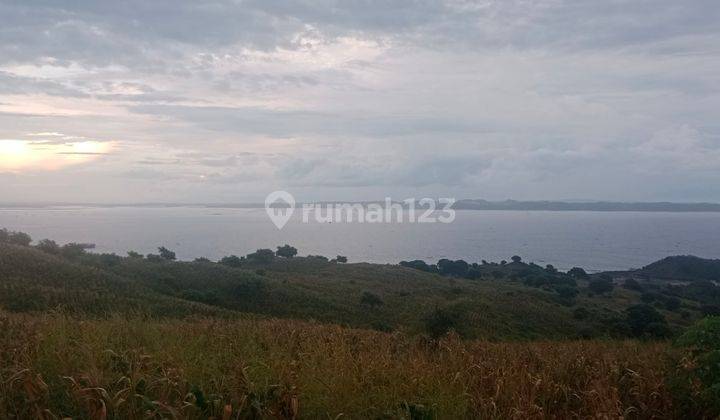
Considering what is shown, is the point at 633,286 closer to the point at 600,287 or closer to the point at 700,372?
the point at 600,287

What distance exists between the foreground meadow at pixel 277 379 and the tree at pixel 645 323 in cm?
2311

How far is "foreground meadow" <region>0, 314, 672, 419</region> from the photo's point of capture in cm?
432

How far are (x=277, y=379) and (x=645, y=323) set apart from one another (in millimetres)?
28394

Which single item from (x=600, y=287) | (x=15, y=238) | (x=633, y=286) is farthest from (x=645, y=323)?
(x=15, y=238)

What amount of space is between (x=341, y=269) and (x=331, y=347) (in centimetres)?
A: 4490

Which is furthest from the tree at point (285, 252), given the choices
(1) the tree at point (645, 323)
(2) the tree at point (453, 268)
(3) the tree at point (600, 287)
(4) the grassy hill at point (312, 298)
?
(1) the tree at point (645, 323)

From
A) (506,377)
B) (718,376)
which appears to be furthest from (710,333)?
(506,377)

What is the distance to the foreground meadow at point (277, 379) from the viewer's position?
14.2 ft

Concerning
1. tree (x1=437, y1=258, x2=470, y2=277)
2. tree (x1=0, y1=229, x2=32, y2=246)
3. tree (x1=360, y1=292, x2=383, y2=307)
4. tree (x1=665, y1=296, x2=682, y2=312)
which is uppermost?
tree (x1=0, y1=229, x2=32, y2=246)

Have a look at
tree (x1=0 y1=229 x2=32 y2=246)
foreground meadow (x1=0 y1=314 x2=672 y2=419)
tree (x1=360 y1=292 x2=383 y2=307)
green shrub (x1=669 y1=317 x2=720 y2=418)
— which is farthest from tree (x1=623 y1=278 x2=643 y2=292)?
green shrub (x1=669 y1=317 x2=720 y2=418)

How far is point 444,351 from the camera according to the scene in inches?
274

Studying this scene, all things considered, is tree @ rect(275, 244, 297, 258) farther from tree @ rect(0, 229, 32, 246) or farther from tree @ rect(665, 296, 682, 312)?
tree @ rect(665, 296, 682, 312)

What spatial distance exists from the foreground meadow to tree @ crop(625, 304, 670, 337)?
23106 mm

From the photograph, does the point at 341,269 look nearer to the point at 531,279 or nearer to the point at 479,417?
the point at 531,279
